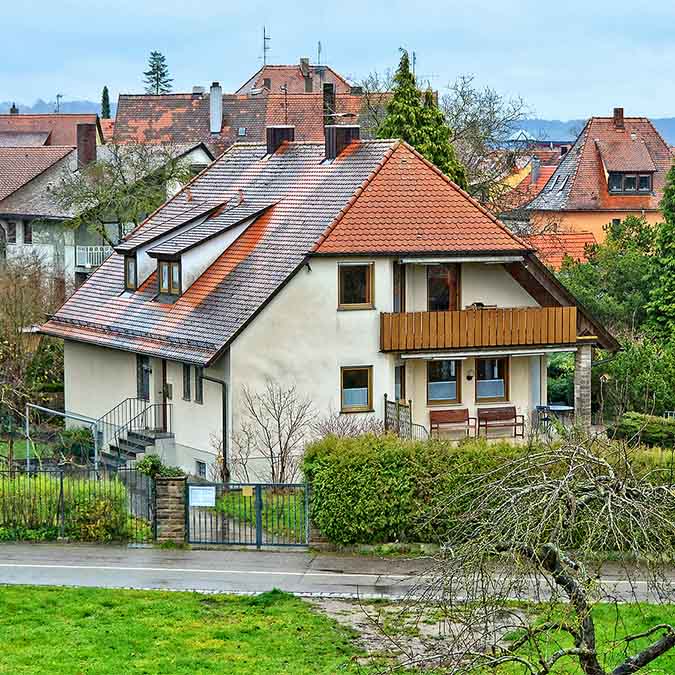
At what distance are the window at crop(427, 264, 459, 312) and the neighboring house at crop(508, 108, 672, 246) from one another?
3879 centimetres

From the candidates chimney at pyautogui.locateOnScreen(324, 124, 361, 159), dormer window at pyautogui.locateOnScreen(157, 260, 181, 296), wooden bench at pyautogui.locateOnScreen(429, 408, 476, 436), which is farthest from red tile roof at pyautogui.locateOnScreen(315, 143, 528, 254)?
dormer window at pyautogui.locateOnScreen(157, 260, 181, 296)

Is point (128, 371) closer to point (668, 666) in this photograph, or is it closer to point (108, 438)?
point (108, 438)

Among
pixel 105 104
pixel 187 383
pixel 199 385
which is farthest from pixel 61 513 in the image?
pixel 105 104

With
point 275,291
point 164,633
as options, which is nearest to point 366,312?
point 275,291

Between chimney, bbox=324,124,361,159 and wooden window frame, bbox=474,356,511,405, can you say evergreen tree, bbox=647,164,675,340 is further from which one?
chimney, bbox=324,124,361,159

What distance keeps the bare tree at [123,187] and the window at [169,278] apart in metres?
15.6

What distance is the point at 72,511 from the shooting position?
27.0 meters

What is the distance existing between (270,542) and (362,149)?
12.9 meters

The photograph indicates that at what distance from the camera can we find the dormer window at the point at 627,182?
74938mm

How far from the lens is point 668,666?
1869 centimetres

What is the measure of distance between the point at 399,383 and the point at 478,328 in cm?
213

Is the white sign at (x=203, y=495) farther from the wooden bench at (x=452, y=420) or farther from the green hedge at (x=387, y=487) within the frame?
the wooden bench at (x=452, y=420)

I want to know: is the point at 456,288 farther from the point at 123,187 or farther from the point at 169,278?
the point at 123,187

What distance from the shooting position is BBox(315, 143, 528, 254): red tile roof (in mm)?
33719
